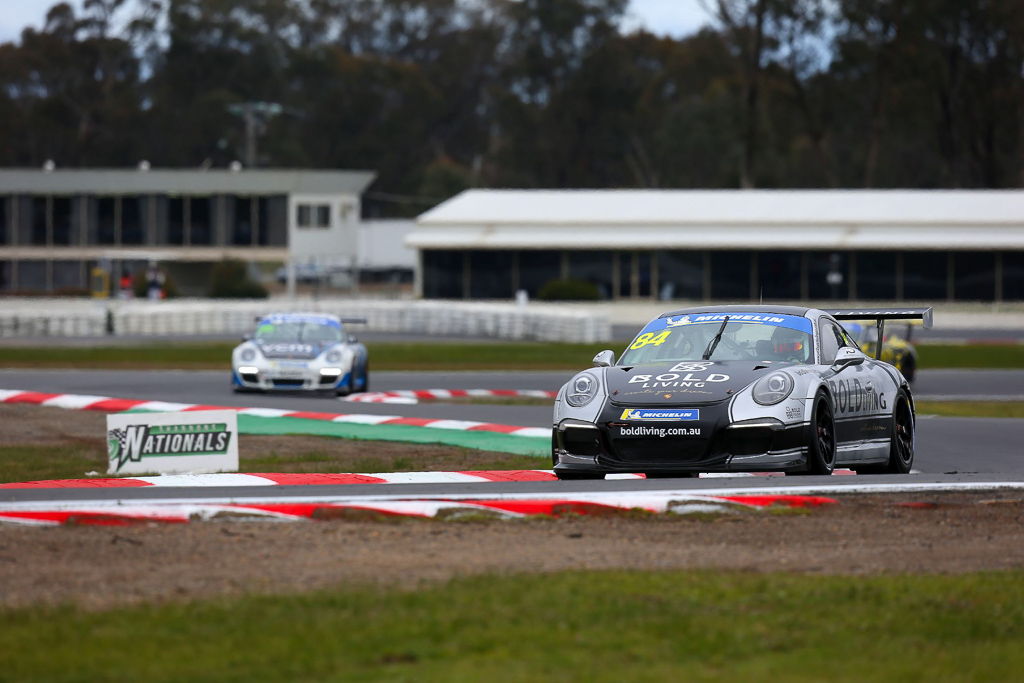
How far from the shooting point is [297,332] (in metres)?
24.0

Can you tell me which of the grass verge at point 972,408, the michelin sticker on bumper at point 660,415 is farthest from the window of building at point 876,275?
the michelin sticker on bumper at point 660,415

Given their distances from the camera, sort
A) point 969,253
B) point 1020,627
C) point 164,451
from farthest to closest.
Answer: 1. point 969,253
2. point 164,451
3. point 1020,627

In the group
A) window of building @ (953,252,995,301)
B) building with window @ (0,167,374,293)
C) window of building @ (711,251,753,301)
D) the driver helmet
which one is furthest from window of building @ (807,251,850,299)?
the driver helmet

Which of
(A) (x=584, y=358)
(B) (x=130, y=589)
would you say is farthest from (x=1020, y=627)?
(A) (x=584, y=358)

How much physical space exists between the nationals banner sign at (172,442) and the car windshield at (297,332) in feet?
34.0

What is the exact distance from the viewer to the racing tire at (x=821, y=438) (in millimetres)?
10719

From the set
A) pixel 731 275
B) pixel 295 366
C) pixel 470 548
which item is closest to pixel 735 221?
pixel 731 275

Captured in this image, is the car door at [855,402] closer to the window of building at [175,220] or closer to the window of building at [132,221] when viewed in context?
the window of building at [175,220]

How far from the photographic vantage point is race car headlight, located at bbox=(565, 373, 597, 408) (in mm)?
10966

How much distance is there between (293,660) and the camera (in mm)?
5648

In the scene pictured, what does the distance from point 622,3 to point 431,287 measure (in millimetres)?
36234

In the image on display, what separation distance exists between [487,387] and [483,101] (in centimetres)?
8062

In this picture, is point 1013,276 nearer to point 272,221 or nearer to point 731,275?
point 731,275

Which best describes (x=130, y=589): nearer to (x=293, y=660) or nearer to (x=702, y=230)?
(x=293, y=660)
